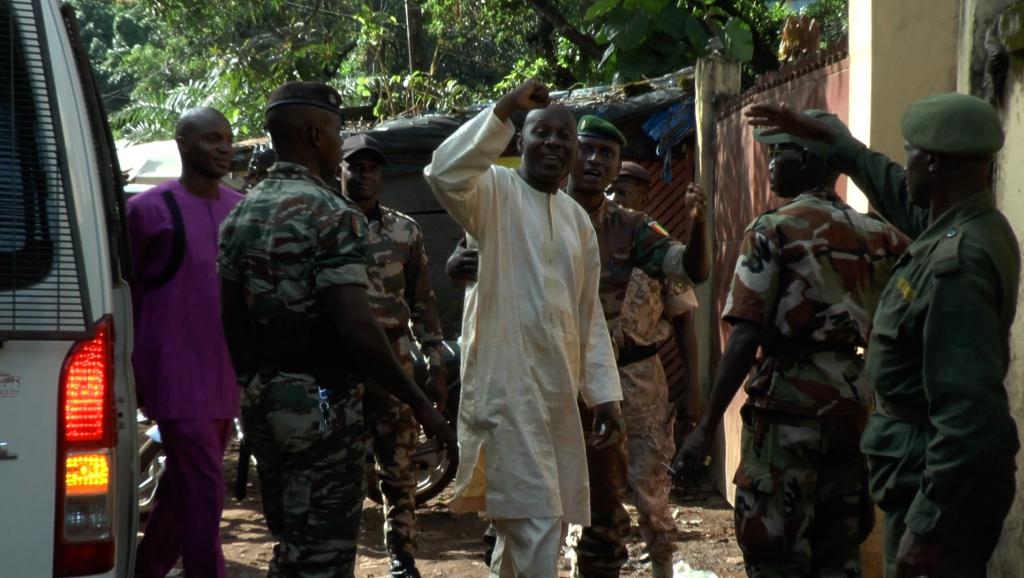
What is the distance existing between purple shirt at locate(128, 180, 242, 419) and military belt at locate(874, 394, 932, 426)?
2.54 metres

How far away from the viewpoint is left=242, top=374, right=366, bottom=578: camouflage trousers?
4191mm

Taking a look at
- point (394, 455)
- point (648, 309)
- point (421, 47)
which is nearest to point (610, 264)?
point (648, 309)

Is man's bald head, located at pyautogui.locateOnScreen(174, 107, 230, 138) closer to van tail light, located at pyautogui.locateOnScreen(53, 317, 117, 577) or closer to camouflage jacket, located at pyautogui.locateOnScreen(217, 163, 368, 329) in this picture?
camouflage jacket, located at pyautogui.locateOnScreen(217, 163, 368, 329)

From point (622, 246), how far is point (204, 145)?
1752 millimetres

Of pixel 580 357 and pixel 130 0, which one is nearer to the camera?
pixel 580 357

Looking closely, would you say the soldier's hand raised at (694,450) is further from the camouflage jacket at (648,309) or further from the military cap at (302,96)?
the camouflage jacket at (648,309)

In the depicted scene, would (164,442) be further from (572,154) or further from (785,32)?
(785,32)

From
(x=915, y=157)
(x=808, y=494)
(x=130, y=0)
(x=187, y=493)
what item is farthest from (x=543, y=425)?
(x=130, y=0)

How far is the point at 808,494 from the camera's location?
172 inches

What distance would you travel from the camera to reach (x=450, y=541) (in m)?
7.75

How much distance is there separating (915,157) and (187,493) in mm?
2919

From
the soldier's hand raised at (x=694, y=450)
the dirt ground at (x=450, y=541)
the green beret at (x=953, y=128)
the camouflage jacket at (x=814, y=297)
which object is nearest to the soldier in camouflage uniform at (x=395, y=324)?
the dirt ground at (x=450, y=541)

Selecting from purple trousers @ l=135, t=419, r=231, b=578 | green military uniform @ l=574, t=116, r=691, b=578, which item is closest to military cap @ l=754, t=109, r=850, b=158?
green military uniform @ l=574, t=116, r=691, b=578

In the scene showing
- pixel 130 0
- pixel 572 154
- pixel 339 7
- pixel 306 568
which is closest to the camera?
pixel 306 568
